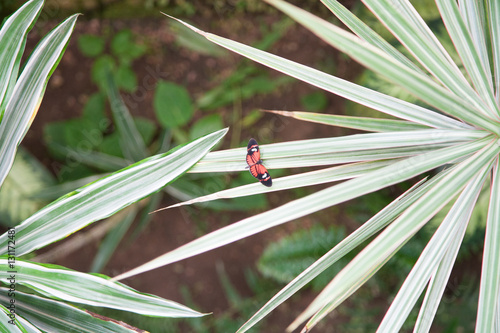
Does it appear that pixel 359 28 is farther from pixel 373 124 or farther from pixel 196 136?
pixel 196 136

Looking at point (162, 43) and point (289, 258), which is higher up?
point (162, 43)

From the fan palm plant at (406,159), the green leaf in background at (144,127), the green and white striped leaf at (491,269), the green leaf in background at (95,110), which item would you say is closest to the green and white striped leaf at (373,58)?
the fan palm plant at (406,159)

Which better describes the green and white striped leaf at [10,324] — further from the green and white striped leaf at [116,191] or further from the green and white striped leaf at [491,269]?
the green and white striped leaf at [491,269]

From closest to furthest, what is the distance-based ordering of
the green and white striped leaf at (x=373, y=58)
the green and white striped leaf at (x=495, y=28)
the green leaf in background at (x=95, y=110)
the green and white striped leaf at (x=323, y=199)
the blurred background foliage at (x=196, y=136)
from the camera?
the green and white striped leaf at (x=373, y=58) → the green and white striped leaf at (x=323, y=199) → the green and white striped leaf at (x=495, y=28) → the blurred background foliage at (x=196, y=136) → the green leaf in background at (x=95, y=110)

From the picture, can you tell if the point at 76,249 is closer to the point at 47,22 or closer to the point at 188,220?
the point at 188,220

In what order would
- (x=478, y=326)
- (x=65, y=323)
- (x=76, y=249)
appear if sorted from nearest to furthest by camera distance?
(x=478, y=326), (x=65, y=323), (x=76, y=249)

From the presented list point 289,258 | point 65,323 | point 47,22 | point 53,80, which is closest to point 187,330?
point 289,258

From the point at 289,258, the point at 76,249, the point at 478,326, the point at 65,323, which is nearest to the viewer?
the point at 478,326

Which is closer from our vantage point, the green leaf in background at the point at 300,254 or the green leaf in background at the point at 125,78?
the green leaf in background at the point at 300,254
